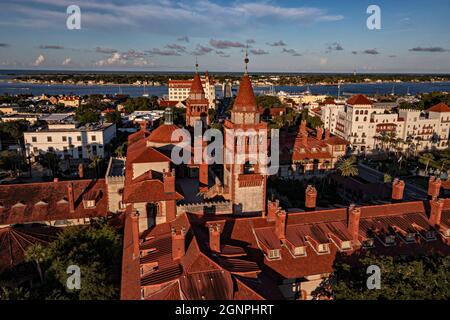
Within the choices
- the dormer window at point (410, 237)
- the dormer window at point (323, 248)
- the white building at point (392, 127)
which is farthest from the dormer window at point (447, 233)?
the white building at point (392, 127)

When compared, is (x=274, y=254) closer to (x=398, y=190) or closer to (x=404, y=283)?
(x=404, y=283)

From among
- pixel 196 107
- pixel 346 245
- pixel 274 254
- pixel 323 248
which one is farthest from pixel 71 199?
pixel 346 245

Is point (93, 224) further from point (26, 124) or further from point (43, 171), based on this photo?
point (26, 124)

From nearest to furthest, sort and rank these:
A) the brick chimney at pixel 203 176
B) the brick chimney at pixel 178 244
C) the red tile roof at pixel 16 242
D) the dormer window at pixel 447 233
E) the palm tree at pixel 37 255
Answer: the brick chimney at pixel 178 244 → the palm tree at pixel 37 255 → the red tile roof at pixel 16 242 → the dormer window at pixel 447 233 → the brick chimney at pixel 203 176

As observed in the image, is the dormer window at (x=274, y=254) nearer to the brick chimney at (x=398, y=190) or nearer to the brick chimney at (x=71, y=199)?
the brick chimney at (x=398, y=190)

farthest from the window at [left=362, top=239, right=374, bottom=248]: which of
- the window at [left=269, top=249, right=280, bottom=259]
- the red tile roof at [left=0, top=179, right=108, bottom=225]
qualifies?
the red tile roof at [left=0, top=179, right=108, bottom=225]

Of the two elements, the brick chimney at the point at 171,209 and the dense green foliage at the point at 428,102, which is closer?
the brick chimney at the point at 171,209
